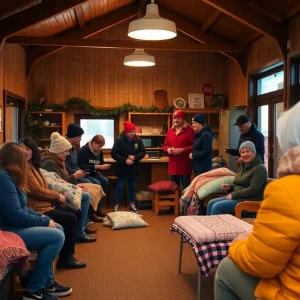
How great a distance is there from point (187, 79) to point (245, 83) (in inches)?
58.6

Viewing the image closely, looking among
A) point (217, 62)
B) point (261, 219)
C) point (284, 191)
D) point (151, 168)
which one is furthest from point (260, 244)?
point (217, 62)

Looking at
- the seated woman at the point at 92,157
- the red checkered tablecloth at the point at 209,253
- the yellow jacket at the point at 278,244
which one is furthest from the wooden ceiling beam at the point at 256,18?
the yellow jacket at the point at 278,244

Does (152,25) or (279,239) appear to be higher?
(152,25)

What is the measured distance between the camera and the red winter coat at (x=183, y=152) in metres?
6.92

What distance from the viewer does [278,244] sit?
162 centimetres

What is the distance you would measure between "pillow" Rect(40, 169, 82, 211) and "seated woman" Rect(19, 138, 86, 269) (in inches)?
4.9

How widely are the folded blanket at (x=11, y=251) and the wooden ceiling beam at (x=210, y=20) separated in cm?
553

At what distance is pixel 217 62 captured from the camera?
934cm

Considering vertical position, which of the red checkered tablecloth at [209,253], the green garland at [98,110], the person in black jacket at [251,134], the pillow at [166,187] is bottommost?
the red checkered tablecloth at [209,253]

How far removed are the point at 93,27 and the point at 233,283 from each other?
714 cm

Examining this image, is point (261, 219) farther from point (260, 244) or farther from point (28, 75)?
point (28, 75)

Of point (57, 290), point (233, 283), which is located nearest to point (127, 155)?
point (57, 290)

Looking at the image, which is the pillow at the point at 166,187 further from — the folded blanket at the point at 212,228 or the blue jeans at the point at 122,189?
the folded blanket at the point at 212,228

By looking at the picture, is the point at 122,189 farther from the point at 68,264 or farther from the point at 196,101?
the point at 68,264
